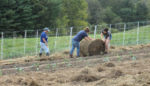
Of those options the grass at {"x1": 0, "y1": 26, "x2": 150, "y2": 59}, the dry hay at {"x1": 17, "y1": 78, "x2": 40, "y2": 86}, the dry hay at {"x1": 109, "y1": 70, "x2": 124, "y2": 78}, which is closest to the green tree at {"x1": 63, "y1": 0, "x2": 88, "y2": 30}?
the grass at {"x1": 0, "y1": 26, "x2": 150, "y2": 59}

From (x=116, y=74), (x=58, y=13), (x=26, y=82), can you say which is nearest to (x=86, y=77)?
(x=116, y=74)

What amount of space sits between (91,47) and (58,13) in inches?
1342

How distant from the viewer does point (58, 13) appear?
Answer: 46531 millimetres

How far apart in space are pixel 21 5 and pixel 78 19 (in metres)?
23.6

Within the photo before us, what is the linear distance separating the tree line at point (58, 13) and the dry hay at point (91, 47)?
28.4 feet

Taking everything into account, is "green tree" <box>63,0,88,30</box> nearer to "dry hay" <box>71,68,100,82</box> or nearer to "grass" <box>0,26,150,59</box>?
"grass" <box>0,26,150,59</box>

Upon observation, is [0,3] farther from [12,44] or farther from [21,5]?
[12,44]

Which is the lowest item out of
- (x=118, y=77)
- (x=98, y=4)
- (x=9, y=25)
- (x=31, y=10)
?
(x=118, y=77)

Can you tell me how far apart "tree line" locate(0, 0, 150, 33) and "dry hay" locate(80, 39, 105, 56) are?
28.4 ft

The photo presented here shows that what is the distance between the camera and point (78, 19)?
5922cm

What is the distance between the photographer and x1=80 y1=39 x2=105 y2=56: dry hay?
13141 mm

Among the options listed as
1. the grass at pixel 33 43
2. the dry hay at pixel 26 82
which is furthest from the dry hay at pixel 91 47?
the dry hay at pixel 26 82

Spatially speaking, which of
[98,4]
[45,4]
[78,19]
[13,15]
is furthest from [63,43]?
[98,4]

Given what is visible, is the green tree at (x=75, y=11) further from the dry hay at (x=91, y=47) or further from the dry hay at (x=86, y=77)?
the dry hay at (x=86, y=77)
